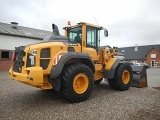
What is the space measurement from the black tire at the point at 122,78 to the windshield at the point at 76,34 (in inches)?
83.5

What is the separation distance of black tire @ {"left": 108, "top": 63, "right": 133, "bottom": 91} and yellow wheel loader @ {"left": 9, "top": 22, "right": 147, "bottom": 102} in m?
0.34

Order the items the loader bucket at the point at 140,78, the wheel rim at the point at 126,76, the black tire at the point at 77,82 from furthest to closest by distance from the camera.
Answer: the loader bucket at the point at 140,78, the wheel rim at the point at 126,76, the black tire at the point at 77,82

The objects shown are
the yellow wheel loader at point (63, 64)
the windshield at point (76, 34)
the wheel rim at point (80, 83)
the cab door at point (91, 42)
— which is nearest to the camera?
the yellow wheel loader at point (63, 64)

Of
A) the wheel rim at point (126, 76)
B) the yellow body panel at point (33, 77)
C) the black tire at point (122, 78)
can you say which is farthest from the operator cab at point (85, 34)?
the yellow body panel at point (33, 77)

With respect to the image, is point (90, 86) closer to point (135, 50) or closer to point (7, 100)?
point (7, 100)

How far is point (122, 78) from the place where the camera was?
313 inches

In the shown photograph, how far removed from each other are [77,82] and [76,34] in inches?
83.8

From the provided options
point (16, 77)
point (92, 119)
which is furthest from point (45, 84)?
point (92, 119)

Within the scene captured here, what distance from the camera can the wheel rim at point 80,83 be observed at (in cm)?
601

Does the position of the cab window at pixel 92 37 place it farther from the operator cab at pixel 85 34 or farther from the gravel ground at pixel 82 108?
the gravel ground at pixel 82 108

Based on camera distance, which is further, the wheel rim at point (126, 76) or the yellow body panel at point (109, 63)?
the wheel rim at point (126, 76)

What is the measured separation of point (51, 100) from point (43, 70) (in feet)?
4.07

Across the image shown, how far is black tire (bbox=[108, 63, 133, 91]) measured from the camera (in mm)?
7754

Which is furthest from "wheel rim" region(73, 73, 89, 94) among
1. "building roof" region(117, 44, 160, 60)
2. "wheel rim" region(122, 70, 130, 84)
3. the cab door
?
"building roof" region(117, 44, 160, 60)
